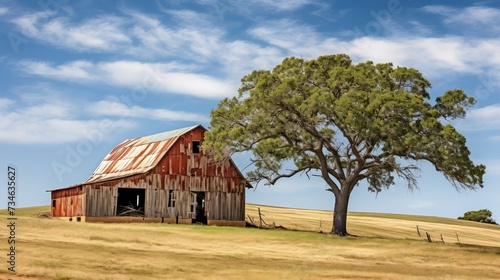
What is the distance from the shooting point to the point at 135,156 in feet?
211

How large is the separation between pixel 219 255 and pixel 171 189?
23878 millimetres

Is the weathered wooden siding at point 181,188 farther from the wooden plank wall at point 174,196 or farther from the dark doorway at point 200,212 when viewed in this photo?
the dark doorway at point 200,212

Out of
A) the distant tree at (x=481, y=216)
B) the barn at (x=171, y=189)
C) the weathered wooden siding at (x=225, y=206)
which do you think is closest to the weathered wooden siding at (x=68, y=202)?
the barn at (x=171, y=189)

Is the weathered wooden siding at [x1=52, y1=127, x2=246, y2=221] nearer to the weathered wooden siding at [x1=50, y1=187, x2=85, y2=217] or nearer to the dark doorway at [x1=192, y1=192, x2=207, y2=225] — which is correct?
the weathered wooden siding at [x1=50, y1=187, x2=85, y2=217]

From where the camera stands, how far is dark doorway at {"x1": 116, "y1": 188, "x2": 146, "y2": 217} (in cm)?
5803

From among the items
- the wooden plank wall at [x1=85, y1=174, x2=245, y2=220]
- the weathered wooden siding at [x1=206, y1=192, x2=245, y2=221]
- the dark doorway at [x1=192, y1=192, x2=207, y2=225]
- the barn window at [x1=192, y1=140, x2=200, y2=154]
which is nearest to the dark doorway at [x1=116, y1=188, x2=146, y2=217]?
the wooden plank wall at [x1=85, y1=174, x2=245, y2=220]

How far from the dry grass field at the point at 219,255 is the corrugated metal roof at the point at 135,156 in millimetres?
7754

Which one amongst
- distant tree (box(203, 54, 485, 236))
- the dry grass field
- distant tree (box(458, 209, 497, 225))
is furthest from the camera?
distant tree (box(458, 209, 497, 225))

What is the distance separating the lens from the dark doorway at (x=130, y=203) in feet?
190

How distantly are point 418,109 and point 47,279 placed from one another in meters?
33.9

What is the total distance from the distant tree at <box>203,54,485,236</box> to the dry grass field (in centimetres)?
615

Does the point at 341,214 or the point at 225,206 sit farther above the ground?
the point at 225,206

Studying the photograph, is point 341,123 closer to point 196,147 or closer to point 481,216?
point 196,147

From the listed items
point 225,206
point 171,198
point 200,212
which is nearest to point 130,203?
point 171,198
